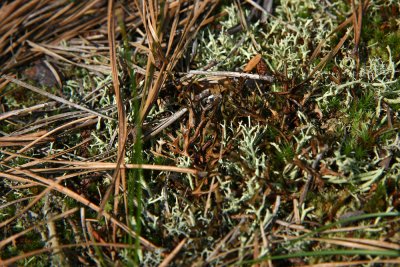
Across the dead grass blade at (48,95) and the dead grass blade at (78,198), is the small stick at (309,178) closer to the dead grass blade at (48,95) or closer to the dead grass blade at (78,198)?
the dead grass blade at (78,198)

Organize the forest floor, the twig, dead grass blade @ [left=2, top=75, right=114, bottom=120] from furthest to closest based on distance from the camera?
dead grass blade @ [left=2, top=75, right=114, bottom=120]
the twig
the forest floor

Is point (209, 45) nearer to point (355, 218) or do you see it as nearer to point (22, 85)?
point (22, 85)

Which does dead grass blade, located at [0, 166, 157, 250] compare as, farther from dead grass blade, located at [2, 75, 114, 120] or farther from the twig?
the twig

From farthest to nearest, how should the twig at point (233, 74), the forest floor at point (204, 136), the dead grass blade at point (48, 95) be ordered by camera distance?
1. the dead grass blade at point (48, 95)
2. the twig at point (233, 74)
3. the forest floor at point (204, 136)

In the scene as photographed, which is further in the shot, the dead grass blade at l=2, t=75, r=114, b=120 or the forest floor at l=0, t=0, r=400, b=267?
the dead grass blade at l=2, t=75, r=114, b=120

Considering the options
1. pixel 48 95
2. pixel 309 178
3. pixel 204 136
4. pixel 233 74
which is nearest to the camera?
pixel 309 178

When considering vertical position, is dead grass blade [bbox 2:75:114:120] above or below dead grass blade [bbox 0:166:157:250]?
above

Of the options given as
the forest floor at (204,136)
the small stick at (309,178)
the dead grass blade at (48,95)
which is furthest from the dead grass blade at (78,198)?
the small stick at (309,178)

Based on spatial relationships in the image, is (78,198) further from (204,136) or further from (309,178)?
(309,178)

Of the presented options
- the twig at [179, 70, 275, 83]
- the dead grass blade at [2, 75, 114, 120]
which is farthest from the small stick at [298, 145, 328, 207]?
the dead grass blade at [2, 75, 114, 120]

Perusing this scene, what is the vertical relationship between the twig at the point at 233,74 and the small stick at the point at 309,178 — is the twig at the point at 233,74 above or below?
above

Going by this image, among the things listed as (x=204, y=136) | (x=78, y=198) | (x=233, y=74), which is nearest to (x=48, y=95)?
(x=78, y=198)
